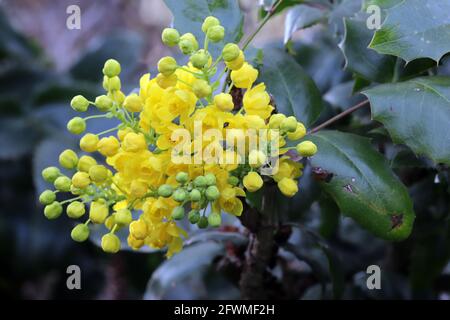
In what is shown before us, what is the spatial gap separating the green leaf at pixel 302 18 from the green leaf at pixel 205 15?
14cm

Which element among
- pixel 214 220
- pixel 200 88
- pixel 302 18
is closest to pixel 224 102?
pixel 200 88

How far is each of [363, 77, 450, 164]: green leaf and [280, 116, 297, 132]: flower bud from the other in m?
0.13

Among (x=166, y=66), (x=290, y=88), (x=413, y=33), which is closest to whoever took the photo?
(x=166, y=66)

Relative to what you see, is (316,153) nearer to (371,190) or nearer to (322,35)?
(371,190)

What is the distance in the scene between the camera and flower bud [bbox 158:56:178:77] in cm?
66

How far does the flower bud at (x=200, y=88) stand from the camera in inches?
26.0

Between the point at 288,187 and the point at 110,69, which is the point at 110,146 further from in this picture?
the point at 288,187

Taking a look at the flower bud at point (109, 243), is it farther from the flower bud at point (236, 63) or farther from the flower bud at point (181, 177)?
the flower bud at point (236, 63)

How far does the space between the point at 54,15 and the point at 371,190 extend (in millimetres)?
2882


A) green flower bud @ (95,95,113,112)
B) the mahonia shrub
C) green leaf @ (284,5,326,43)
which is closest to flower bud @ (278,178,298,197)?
the mahonia shrub

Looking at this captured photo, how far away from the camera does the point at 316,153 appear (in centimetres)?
77

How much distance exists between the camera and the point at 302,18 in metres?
0.99

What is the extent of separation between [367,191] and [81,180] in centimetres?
33

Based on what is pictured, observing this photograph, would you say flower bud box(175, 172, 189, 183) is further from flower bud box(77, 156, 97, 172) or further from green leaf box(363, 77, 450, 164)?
green leaf box(363, 77, 450, 164)
